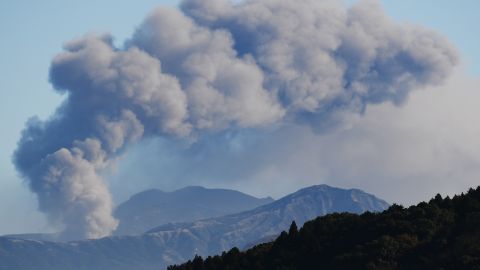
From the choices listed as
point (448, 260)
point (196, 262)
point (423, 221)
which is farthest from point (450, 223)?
point (196, 262)

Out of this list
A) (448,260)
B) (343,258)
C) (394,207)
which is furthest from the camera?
(394,207)

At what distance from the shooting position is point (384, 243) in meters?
76.8

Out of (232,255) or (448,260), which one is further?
(232,255)

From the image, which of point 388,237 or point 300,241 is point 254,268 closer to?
point 300,241

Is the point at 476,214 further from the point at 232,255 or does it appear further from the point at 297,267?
the point at 232,255

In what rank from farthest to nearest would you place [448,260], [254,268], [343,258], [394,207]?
1. [394,207]
2. [254,268]
3. [343,258]
4. [448,260]

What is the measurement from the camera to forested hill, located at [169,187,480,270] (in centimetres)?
7281

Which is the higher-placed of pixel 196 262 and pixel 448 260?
pixel 196 262

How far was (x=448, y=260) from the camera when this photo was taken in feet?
227

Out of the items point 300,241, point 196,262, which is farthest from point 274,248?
point 196,262

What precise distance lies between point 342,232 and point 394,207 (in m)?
6.50

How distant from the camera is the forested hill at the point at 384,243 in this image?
239 feet

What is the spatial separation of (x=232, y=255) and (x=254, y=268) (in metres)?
5.00

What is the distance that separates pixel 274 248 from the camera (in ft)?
284
